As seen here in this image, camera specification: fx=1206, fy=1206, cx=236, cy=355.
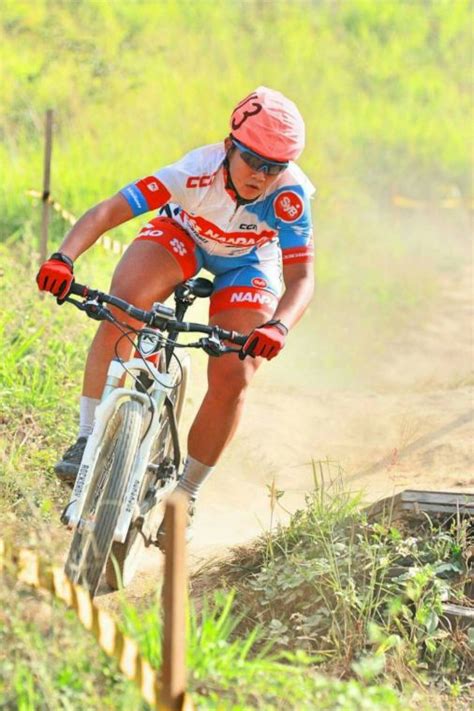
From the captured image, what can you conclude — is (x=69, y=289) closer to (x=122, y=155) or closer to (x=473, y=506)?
(x=473, y=506)

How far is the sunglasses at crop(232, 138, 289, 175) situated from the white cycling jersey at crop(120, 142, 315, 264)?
18 centimetres

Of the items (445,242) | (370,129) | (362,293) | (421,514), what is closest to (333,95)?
(370,129)

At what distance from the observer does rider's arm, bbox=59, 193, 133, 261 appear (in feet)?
14.7

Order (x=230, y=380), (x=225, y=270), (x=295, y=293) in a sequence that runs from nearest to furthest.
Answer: (x=295, y=293) < (x=230, y=380) < (x=225, y=270)

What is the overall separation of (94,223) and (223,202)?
559 millimetres

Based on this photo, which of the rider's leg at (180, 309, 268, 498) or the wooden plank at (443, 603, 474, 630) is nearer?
the wooden plank at (443, 603, 474, 630)

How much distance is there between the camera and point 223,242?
494cm

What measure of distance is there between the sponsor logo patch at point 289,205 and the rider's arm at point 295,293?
0.19 meters

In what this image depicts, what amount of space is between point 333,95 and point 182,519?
1211 centimetres

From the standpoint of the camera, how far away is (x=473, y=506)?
4.88m

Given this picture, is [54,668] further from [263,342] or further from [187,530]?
[187,530]

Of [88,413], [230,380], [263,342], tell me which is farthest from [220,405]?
[263,342]

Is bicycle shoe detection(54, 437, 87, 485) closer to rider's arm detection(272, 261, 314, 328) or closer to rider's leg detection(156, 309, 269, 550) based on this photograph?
rider's leg detection(156, 309, 269, 550)

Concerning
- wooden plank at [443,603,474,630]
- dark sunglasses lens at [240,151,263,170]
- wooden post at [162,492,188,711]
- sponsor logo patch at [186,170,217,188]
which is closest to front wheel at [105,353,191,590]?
sponsor logo patch at [186,170,217,188]
